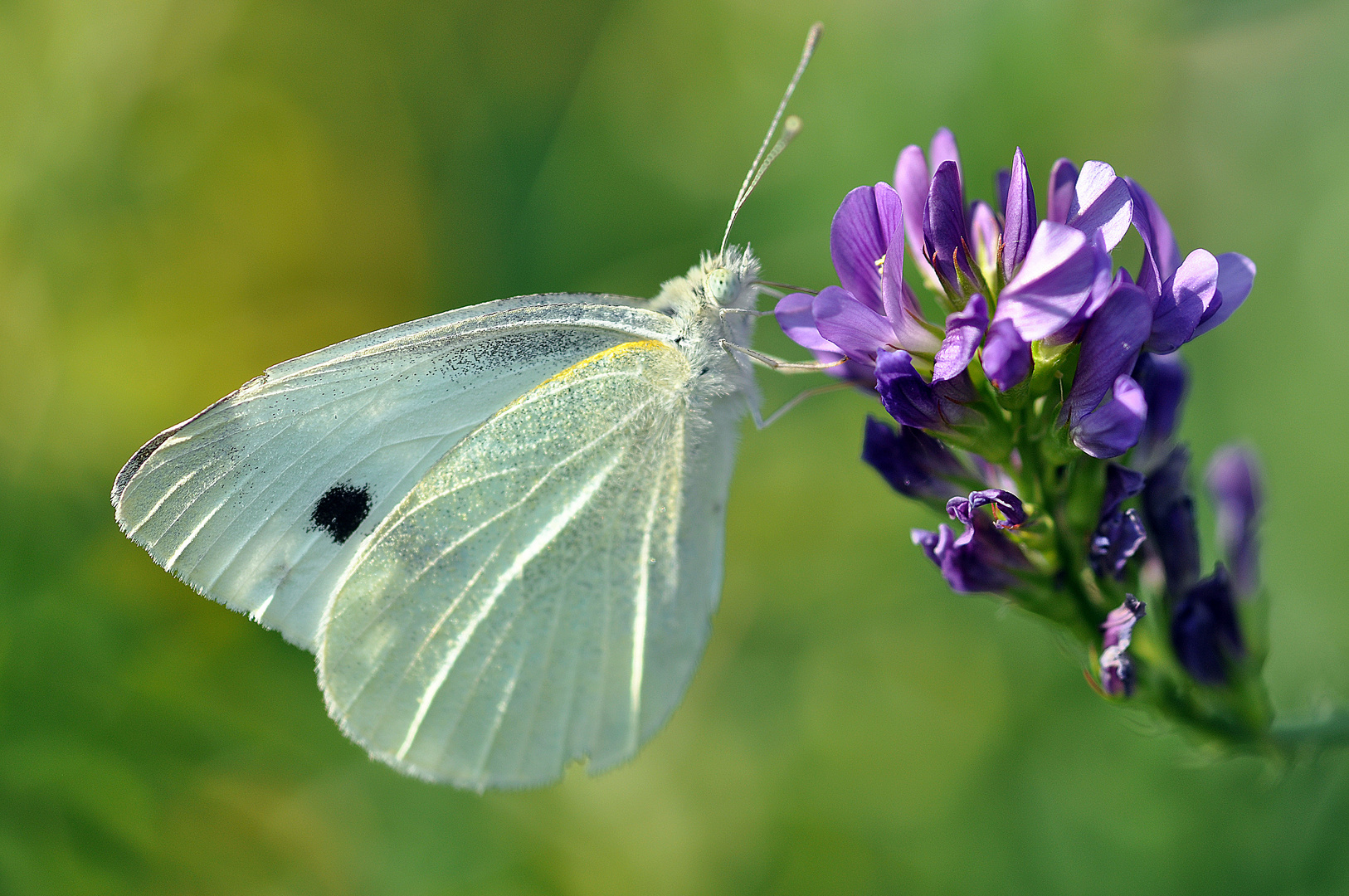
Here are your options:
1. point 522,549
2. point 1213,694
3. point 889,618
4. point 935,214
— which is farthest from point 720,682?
point 935,214

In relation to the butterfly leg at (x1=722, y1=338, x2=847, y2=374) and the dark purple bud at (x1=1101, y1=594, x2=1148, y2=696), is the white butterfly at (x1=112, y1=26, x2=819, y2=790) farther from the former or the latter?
the dark purple bud at (x1=1101, y1=594, x2=1148, y2=696)

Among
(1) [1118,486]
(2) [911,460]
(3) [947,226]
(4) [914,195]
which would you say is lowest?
(1) [1118,486]

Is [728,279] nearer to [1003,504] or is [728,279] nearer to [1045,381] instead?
[1045,381]

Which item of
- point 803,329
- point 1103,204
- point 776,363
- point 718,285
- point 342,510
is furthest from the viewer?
point 342,510

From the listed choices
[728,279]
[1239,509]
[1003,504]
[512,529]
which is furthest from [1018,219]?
[512,529]

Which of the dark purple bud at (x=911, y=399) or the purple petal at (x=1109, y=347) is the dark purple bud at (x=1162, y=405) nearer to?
the purple petal at (x=1109, y=347)

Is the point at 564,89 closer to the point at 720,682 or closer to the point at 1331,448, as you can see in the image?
the point at 720,682

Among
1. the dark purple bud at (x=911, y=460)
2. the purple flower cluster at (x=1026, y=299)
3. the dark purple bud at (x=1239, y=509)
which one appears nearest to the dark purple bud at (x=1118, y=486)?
the purple flower cluster at (x=1026, y=299)
